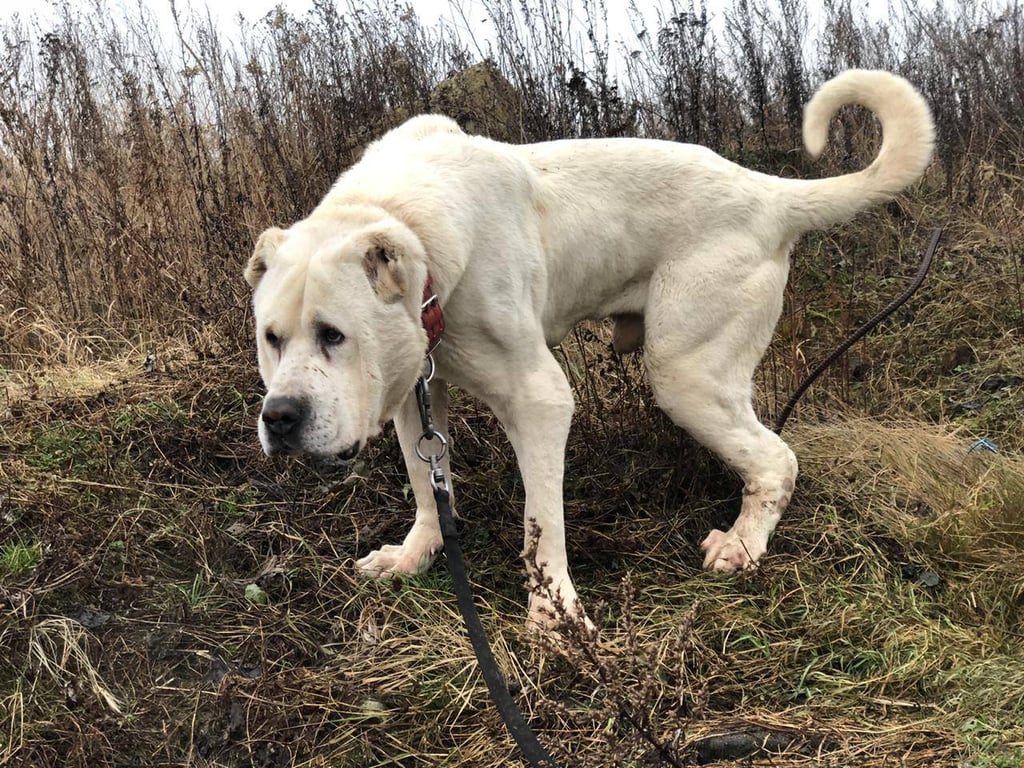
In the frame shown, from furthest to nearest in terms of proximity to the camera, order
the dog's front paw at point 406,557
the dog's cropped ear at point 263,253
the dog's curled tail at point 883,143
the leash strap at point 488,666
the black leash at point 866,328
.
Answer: the black leash at point 866,328
the dog's curled tail at point 883,143
the dog's front paw at point 406,557
the dog's cropped ear at point 263,253
the leash strap at point 488,666

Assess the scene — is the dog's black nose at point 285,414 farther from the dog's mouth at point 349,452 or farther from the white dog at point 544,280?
the dog's mouth at point 349,452

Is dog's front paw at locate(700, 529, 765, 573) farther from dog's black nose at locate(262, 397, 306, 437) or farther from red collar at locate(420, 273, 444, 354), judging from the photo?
dog's black nose at locate(262, 397, 306, 437)

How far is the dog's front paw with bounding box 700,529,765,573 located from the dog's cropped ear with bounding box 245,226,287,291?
6.36 ft

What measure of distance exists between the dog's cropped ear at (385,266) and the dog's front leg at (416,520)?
810mm

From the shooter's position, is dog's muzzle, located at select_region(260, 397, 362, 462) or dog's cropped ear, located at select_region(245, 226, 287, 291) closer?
dog's muzzle, located at select_region(260, 397, 362, 462)

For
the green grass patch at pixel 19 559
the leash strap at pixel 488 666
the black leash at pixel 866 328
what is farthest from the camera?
the black leash at pixel 866 328

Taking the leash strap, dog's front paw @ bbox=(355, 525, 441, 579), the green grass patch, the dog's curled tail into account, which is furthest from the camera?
the dog's curled tail

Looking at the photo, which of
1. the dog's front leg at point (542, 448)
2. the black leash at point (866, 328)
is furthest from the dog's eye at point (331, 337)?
the black leash at point (866, 328)

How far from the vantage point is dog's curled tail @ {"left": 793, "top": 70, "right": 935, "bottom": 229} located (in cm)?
346

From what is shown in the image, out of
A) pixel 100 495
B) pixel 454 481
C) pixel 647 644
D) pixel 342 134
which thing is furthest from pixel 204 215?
pixel 647 644

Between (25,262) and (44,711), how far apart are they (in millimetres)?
3757

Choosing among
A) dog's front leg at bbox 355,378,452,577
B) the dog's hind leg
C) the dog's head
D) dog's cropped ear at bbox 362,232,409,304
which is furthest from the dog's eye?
the dog's hind leg

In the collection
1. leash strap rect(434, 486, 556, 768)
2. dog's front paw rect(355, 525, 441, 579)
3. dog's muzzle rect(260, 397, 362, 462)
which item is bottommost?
dog's front paw rect(355, 525, 441, 579)

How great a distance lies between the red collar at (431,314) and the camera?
2691mm
